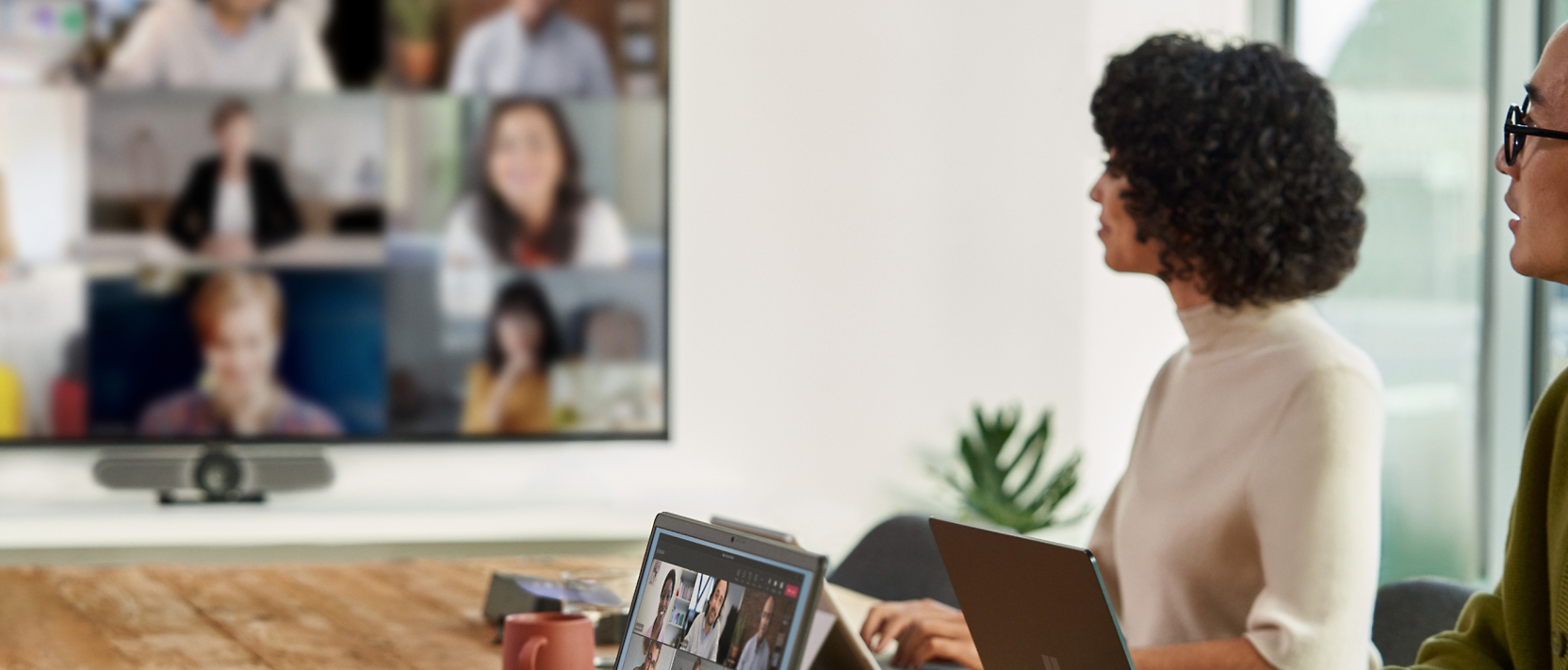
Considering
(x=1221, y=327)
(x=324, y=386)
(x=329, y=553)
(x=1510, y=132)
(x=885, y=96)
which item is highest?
(x=885, y=96)

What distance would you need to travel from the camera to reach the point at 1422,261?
383 cm

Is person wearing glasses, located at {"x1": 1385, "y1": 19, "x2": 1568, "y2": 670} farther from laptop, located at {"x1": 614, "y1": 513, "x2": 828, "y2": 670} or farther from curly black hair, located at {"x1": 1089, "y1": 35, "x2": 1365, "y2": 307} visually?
laptop, located at {"x1": 614, "y1": 513, "x2": 828, "y2": 670}

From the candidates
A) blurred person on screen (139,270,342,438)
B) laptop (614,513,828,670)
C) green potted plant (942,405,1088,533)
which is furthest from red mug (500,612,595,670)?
blurred person on screen (139,270,342,438)

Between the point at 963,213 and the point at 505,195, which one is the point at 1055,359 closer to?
the point at 963,213

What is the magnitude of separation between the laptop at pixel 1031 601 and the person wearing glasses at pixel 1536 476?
0.50 meters

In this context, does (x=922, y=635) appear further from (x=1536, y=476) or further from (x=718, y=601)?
(x=1536, y=476)

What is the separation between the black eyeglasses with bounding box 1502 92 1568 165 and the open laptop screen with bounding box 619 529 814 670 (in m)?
0.77

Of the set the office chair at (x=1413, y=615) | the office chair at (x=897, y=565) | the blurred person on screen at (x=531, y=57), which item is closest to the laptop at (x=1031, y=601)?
the office chair at (x=1413, y=615)

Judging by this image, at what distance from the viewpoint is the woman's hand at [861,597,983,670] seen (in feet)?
5.49

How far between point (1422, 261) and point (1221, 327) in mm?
2323

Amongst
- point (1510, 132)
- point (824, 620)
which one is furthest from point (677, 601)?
point (1510, 132)

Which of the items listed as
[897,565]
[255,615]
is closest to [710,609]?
[255,615]

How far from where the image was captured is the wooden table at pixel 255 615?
173 cm

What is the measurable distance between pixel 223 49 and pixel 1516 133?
3555 millimetres
